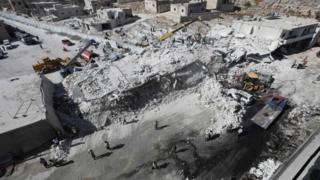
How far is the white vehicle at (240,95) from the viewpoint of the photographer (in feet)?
78.2

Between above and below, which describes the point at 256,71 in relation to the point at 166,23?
below

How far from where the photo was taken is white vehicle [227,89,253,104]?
23828 mm

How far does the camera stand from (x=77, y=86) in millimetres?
24828

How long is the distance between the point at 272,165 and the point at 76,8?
6176 cm

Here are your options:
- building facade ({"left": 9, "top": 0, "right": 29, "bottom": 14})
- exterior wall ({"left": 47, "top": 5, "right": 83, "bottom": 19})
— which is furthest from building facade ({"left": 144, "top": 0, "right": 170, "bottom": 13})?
building facade ({"left": 9, "top": 0, "right": 29, "bottom": 14})

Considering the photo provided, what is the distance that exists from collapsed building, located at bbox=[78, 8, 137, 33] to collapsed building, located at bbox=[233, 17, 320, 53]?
26894mm

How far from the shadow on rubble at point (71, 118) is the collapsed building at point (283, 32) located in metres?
30.0

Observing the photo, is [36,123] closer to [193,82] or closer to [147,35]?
[193,82]

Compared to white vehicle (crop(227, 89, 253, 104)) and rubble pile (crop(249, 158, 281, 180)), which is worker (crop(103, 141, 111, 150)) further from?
white vehicle (crop(227, 89, 253, 104))

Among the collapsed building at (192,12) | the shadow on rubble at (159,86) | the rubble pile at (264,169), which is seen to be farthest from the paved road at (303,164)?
the collapsed building at (192,12)

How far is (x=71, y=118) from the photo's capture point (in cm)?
2202

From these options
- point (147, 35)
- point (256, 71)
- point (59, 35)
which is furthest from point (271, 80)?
point (59, 35)

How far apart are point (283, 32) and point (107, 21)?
3596 cm

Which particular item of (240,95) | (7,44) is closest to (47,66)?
(7,44)
